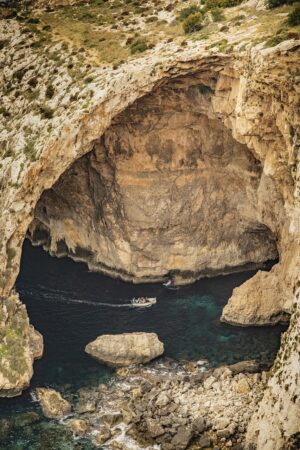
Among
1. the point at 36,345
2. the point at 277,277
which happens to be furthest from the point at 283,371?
the point at 36,345

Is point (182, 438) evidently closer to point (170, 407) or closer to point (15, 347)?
point (170, 407)

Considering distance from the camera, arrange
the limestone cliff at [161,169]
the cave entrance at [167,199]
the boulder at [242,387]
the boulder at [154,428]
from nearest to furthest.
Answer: the boulder at [154,428] < the boulder at [242,387] < the limestone cliff at [161,169] < the cave entrance at [167,199]

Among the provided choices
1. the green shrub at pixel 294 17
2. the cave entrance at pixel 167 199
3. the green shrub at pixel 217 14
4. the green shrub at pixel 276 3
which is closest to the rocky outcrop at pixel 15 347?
the cave entrance at pixel 167 199

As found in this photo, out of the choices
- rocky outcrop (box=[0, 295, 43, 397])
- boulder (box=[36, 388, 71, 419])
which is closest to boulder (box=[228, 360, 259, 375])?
boulder (box=[36, 388, 71, 419])

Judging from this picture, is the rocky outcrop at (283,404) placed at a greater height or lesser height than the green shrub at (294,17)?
lesser

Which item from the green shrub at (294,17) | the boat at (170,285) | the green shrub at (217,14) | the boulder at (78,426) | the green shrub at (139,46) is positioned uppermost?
the green shrub at (217,14)

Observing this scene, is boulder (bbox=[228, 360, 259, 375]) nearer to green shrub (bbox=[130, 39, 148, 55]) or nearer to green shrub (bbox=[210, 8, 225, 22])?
green shrub (bbox=[130, 39, 148, 55])

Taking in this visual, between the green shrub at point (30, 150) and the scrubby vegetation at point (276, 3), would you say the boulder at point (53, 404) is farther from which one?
the scrubby vegetation at point (276, 3)
